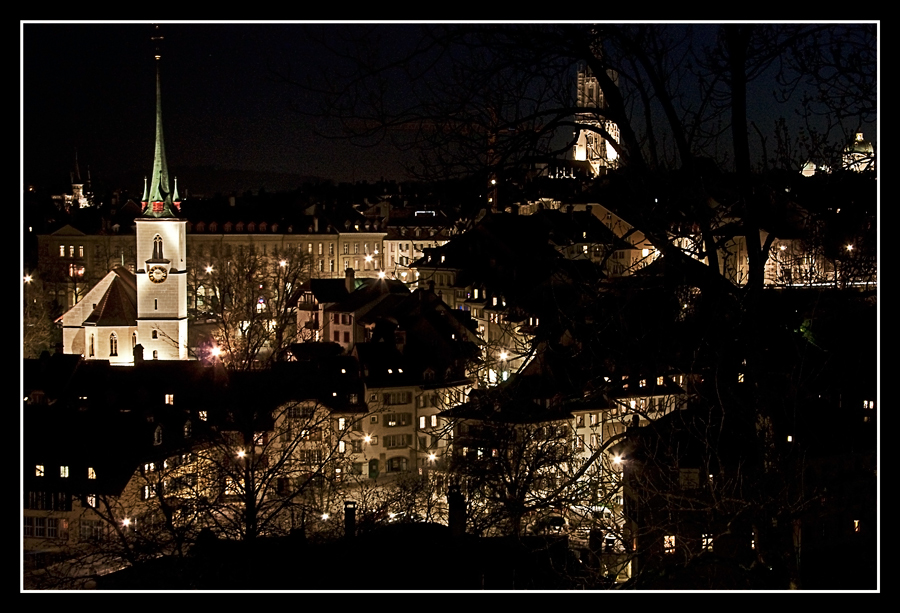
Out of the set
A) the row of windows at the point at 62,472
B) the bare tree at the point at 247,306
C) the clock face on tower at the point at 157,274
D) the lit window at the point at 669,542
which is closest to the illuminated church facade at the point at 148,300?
the clock face on tower at the point at 157,274

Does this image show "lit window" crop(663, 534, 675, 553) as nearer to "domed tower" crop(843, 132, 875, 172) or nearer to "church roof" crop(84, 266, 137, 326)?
"domed tower" crop(843, 132, 875, 172)

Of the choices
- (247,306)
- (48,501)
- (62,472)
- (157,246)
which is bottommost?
(48,501)

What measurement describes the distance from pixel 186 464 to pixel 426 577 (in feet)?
27.3

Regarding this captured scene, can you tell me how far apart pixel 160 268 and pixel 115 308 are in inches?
89.4

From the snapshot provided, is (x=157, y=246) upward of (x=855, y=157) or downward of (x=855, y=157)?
upward

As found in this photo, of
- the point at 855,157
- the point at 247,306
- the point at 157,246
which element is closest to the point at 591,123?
the point at 855,157

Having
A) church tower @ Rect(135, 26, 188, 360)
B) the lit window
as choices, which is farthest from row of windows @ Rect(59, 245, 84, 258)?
the lit window

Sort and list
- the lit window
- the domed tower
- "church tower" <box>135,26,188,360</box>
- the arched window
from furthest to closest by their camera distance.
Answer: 1. the arched window
2. "church tower" <box>135,26,188,360</box>
3. the domed tower
4. the lit window

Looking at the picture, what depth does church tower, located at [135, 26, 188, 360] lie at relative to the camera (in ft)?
147

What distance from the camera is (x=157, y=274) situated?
45312 mm

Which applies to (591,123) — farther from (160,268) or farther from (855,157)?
(160,268)

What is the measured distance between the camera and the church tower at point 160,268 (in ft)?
147

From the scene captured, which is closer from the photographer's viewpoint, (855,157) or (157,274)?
(855,157)
